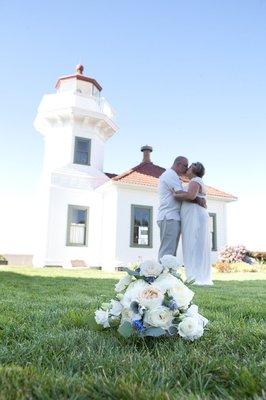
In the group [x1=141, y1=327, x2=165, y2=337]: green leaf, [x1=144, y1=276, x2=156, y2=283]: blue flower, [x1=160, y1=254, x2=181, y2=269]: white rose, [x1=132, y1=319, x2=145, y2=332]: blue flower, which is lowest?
[x1=141, y1=327, x2=165, y2=337]: green leaf

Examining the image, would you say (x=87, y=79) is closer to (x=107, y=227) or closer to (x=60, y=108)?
(x=60, y=108)

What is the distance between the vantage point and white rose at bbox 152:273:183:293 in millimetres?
2240

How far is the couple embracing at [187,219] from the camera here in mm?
7078

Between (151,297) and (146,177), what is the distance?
16457 millimetres

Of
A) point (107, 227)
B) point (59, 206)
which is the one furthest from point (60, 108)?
point (107, 227)

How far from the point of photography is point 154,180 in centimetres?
1847

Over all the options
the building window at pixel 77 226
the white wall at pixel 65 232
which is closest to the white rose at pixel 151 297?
the white wall at pixel 65 232

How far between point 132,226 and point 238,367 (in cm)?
1596

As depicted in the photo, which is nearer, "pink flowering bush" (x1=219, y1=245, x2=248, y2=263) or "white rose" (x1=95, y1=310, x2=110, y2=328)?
"white rose" (x1=95, y1=310, x2=110, y2=328)

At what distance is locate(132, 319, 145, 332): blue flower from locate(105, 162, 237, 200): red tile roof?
14.9 m

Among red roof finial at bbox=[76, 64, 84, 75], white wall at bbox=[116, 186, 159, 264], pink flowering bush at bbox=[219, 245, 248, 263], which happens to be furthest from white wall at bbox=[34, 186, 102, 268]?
red roof finial at bbox=[76, 64, 84, 75]

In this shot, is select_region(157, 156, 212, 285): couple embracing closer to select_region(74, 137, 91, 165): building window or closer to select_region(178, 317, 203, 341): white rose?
select_region(178, 317, 203, 341): white rose

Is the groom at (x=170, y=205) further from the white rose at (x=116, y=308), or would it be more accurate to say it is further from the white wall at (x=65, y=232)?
the white wall at (x=65, y=232)

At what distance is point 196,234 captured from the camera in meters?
7.11
